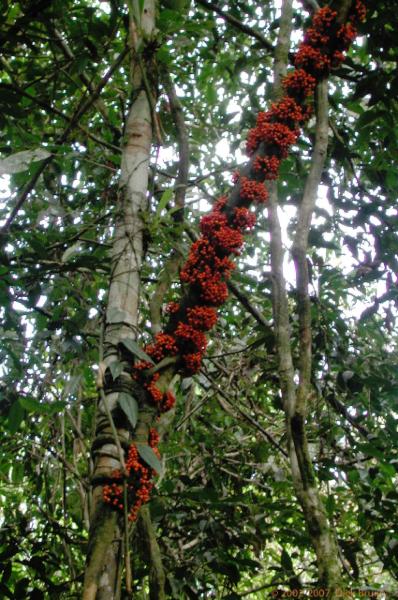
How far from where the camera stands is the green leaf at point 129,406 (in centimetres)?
169

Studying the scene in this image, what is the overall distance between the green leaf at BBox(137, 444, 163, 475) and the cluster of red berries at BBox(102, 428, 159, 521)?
0.06ft

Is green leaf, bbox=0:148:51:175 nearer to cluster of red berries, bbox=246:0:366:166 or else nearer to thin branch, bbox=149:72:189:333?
thin branch, bbox=149:72:189:333

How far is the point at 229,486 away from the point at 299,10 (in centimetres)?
304

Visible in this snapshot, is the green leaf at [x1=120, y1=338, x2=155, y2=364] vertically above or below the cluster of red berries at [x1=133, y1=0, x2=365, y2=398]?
below

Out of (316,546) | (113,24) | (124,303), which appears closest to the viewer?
(316,546)

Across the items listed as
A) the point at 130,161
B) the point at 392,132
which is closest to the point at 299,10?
the point at 392,132

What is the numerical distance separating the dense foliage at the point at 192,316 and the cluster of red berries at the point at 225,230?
0.25 ft

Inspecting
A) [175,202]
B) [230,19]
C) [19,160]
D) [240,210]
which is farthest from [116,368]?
[230,19]

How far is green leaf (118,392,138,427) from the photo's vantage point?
169 centimetres

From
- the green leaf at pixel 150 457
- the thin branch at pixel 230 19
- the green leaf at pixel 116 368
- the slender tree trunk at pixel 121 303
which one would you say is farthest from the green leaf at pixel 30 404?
the thin branch at pixel 230 19

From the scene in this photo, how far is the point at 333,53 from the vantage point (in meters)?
2.34

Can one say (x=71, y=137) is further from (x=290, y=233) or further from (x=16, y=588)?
(x=16, y=588)

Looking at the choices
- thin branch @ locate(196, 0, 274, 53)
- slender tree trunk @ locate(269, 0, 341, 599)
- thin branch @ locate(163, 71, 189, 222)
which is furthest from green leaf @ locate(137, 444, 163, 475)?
thin branch @ locate(196, 0, 274, 53)

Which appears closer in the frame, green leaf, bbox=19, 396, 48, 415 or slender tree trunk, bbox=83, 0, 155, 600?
slender tree trunk, bbox=83, 0, 155, 600
